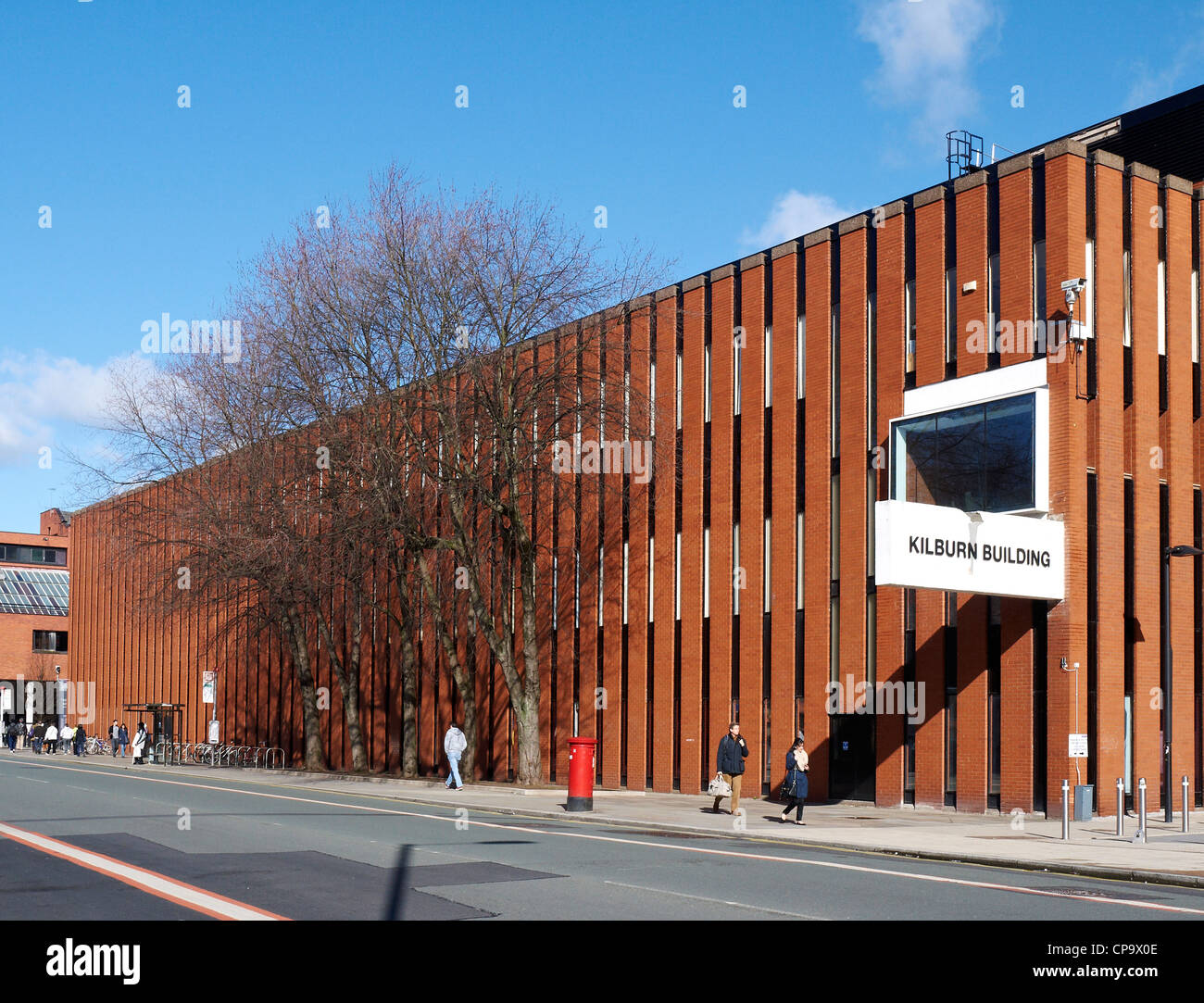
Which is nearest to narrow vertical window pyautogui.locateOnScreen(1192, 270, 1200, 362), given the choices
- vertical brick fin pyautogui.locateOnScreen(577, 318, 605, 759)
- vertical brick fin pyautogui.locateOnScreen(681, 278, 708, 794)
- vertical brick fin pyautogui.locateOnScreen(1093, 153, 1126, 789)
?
vertical brick fin pyautogui.locateOnScreen(1093, 153, 1126, 789)

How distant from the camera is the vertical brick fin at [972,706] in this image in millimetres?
26031

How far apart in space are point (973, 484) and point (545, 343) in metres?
15.8

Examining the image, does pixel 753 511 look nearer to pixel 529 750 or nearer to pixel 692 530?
pixel 692 530

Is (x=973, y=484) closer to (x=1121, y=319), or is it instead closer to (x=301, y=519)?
(x=1121, y=319)

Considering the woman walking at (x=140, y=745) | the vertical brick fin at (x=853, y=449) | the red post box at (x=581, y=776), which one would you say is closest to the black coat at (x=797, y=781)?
the red post box at (x=581, y=776)

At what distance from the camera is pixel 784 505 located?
31.5 m

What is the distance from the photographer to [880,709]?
2828 cm

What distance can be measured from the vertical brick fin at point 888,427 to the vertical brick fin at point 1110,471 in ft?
13.7

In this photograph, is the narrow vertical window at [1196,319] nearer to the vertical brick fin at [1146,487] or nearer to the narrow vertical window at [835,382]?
the vertical brick fin at [1146,487]

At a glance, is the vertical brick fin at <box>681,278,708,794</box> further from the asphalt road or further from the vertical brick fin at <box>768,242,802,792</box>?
the asphalt road

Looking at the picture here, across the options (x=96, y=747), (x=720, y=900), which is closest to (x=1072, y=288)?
(x=720, y=900)

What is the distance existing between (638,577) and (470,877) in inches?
891

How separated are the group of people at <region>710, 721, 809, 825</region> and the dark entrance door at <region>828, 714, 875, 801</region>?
429 centimetres
